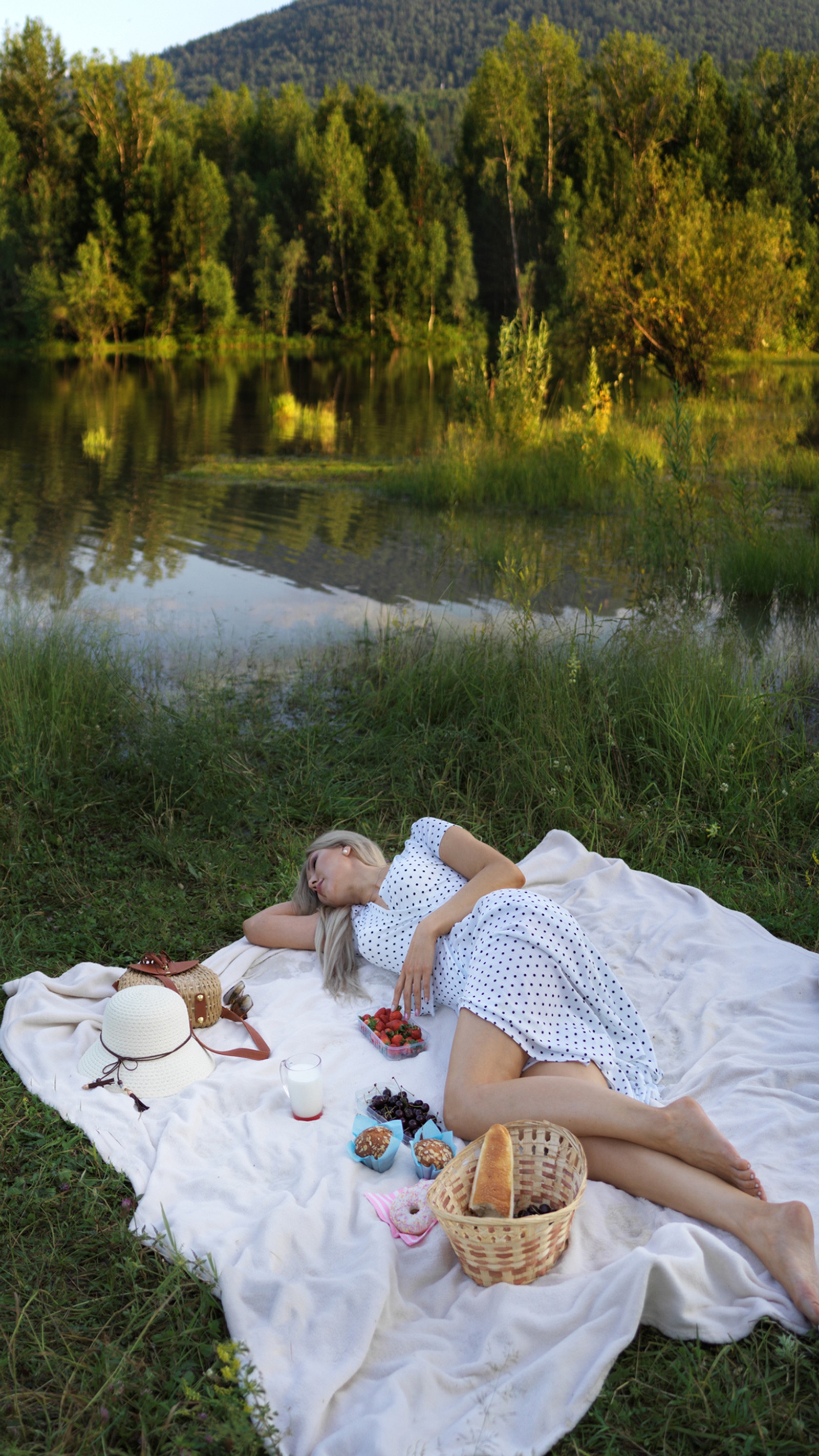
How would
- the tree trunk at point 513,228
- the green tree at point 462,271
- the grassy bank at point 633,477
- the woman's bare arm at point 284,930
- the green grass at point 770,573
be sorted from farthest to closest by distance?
the green tree at point 462,271, the tree trunk at point 513,228, the grassy bank at point 633,477, the green grass at point 770,573, the woman's bare arm at point 284,930

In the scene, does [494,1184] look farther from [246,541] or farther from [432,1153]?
[246,541]

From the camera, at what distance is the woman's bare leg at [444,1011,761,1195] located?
2580mm

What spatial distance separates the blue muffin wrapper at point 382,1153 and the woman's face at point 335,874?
96 centimetres

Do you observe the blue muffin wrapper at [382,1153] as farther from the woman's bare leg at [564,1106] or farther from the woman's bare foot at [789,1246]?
the woman's bare foot at [789,1246]

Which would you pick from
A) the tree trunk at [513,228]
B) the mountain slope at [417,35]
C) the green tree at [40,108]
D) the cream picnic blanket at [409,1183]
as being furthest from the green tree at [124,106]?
the mountain slope at [417,35]

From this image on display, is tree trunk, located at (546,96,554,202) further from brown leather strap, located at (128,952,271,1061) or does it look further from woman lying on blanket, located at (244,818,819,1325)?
brown leather strap, located at (128,952,271,1061)

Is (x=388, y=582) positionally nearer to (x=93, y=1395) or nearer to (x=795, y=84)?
(x=93, y=1395)

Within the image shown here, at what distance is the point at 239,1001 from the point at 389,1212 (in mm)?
1203

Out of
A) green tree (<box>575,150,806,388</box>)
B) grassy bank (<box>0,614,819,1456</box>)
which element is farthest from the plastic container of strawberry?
green tree (<box>575,150,806,388</box>)

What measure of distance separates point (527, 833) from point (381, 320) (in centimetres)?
4532

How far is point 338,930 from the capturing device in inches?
153

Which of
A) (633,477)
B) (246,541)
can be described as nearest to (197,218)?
(246,541)

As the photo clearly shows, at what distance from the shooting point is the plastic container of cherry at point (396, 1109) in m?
3.03

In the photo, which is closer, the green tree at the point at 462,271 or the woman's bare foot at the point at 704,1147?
the woman's bare foot at the point at 704,1147
